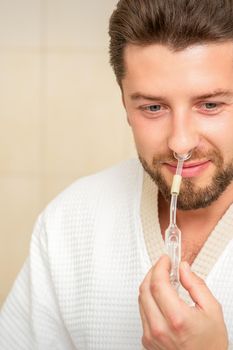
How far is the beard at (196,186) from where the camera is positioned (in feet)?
3.85

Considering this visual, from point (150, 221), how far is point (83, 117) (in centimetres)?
81

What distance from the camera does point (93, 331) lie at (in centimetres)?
134

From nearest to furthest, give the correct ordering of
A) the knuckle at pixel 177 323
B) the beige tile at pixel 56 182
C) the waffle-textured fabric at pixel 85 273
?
the knuckle at pixel 177 323 → the waffle-textured fabric at pixel 85 273 → the beige tile at pixel 56 182

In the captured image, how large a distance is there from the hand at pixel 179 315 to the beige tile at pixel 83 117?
118cm

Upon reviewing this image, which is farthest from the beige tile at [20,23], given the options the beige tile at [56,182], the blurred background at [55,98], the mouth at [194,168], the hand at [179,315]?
the hand at [179,315]

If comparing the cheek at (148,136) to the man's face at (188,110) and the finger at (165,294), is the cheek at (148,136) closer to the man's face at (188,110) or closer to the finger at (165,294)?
the man's face at (188,110)

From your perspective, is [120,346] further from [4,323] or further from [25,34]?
[25,34]

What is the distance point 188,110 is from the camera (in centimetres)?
113

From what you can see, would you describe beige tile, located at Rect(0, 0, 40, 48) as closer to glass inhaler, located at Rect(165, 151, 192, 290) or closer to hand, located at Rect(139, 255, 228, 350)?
glass inhaler, located at Rect(165, 151, 192, 290)

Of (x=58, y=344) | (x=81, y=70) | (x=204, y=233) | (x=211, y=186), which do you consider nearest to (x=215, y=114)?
(x=211, y=186)

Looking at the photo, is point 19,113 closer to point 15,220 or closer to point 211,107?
point 15,220

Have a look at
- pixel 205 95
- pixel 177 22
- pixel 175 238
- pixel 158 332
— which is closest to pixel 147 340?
pixel 158 332

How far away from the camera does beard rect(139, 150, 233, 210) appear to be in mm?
Answer: 1175

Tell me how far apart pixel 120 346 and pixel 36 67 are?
1.09 metres
